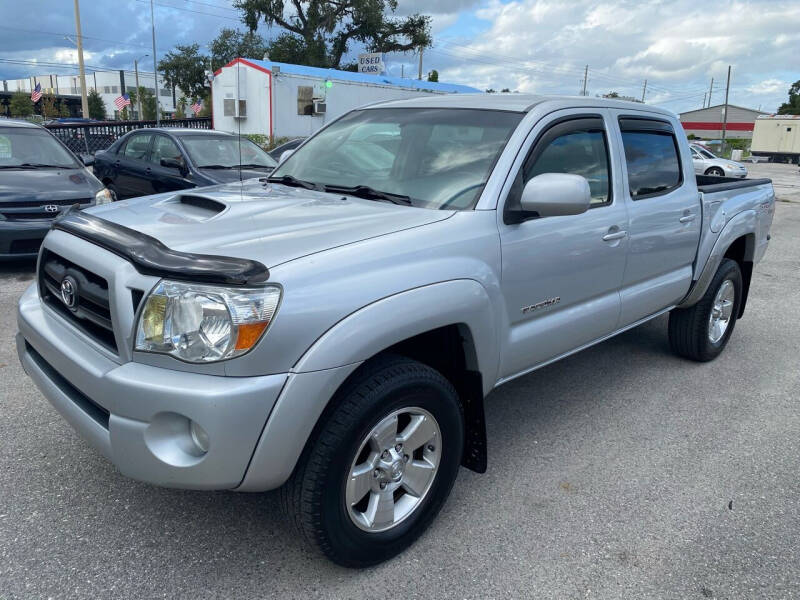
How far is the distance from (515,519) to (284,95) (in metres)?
27.0

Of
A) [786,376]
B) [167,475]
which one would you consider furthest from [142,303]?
[786,376]

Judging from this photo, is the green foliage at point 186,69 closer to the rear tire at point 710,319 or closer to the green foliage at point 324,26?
the green foliage at point 324,26

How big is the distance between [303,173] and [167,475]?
6.50ft

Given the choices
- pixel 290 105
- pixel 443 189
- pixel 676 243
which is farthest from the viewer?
pixel 290 105

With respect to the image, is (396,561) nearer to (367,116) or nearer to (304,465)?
(304,465)

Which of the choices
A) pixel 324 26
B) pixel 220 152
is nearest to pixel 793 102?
pixel 324 26

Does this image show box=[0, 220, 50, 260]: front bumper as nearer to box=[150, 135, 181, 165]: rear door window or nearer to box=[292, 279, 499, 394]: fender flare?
box=[150, 135, 181, 165]: rear door window

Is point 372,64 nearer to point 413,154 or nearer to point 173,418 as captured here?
point 413,154

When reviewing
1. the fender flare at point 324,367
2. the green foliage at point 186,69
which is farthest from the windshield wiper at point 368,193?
the green foliage at point 186,69

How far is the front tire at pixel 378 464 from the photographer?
2.19 meters

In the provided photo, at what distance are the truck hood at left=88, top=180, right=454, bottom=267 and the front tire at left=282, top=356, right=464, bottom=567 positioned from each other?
510 millimetres

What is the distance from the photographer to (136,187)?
988cm

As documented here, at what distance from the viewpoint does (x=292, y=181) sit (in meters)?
3.54

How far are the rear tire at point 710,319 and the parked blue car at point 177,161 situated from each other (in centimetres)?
577
